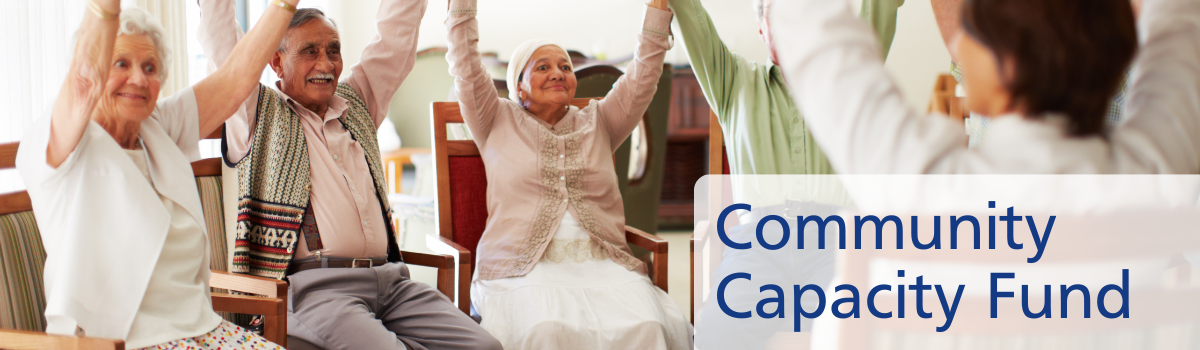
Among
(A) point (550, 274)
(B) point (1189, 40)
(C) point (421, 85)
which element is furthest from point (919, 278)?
(C) point (421, 85)

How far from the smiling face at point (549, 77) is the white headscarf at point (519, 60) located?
1 centimetres

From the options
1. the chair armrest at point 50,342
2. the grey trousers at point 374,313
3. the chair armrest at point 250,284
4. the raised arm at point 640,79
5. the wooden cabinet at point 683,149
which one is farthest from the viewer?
the wooden cabinet at point 683,149

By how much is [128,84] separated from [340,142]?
1.91 ft

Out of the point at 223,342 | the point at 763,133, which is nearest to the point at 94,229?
the point at 223,342

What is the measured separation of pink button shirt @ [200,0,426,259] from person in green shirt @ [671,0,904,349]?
73cm

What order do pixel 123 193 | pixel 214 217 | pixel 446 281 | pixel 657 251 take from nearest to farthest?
pixel 123 193, pixel 214 217, pixel 446 281, pixel 657 251

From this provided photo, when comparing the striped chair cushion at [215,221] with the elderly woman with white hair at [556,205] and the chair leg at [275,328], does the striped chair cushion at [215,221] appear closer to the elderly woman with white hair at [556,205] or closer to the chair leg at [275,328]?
the chair leg at [275,328]

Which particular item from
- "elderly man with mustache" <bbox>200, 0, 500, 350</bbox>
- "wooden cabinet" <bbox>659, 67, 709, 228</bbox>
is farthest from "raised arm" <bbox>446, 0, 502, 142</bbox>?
"wooden cabinet" <bbox>659, 67, 709, 228</bbox>

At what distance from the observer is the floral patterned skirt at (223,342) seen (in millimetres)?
1229

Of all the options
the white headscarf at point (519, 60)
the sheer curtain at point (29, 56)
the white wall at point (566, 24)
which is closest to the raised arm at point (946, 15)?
the white headscarf at point (519, 60)

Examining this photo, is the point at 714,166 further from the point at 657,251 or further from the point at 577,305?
the point at 577,305

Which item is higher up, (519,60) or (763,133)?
(519,60)

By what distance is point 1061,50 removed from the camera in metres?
0.69
